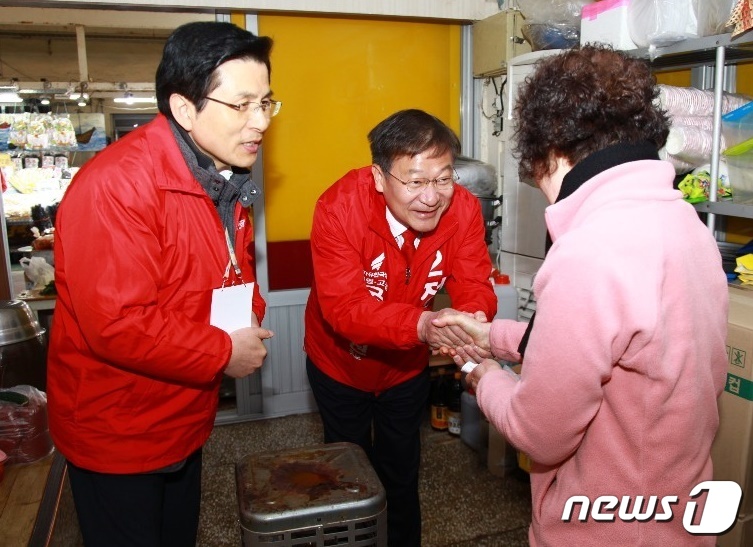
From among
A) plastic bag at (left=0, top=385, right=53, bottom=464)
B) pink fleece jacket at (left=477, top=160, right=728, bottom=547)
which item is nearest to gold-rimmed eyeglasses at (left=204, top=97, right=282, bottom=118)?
pink fleece jacket at (left=477, top=160, right=728, bottom=547)

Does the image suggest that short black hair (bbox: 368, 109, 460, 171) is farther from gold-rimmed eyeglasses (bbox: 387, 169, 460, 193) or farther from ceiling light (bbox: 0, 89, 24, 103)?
ceiling light (bbox: 0, 89, 24, 103)

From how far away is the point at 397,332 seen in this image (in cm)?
184

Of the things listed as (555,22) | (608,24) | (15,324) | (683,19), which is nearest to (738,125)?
(683,19)

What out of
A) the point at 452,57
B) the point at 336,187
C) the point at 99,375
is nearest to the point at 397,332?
the point at 336,187

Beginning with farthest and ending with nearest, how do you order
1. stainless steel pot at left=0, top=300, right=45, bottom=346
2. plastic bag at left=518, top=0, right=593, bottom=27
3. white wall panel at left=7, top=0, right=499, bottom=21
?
white wall panel at left=7, top=0, right=499, bottom=21, plastic bag at left=518, top=0, right=593, bottom=27, stainless steel pot at left=0, top=300, right=45, bottom=346

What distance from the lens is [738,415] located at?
1906mm

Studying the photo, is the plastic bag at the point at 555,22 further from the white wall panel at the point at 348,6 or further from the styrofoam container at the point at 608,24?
the white wall panel at the point at 348,6

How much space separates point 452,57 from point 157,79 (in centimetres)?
267

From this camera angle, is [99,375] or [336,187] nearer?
[99,375]

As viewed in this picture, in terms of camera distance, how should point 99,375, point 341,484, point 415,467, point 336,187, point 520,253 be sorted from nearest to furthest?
point 99,375 → point 341,484 → point 336,187 → point 415,467 → point 520,253

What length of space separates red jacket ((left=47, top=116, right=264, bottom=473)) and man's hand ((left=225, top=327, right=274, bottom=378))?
1.7 inches

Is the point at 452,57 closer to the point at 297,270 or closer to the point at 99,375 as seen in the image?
the point at 297,270

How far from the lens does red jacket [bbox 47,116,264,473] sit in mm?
1256

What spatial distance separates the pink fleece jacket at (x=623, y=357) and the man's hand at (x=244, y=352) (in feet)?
2.00
